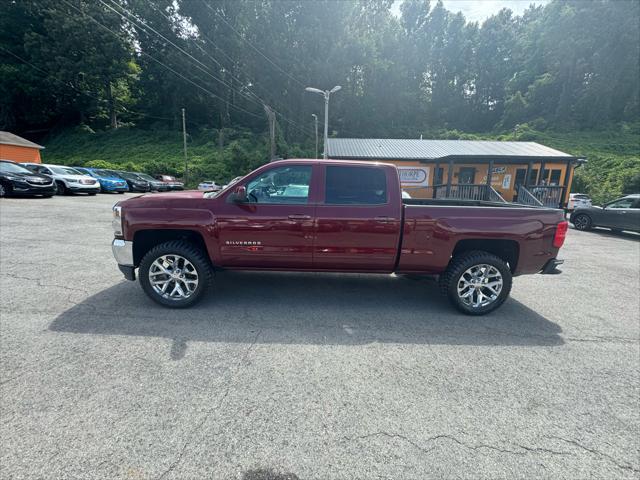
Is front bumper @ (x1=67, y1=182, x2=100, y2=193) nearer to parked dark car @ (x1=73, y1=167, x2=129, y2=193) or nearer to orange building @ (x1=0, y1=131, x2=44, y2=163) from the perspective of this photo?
parked dark car @ (x1=73, y1=167, x2=129, y2=193)

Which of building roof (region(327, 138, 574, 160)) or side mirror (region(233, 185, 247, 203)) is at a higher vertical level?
building roof (region(327, 138, 574, 160))

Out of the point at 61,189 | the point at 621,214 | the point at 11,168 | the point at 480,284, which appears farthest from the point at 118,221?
the point at 61,189

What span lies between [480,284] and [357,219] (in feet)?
5.98

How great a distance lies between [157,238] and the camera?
414 centimetres

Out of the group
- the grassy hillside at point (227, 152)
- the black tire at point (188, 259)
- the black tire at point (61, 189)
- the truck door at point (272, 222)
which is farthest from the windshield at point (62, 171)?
the truck door at point (272, 222)

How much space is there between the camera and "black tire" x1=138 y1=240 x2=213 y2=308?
12.7 ft

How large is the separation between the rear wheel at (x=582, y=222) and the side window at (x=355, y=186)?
13192mm

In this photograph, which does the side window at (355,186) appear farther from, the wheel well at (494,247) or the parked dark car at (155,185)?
the parked dark car at (155,185)

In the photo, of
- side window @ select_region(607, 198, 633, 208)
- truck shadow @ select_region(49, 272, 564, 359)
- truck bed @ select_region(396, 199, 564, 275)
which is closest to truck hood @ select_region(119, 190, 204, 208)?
truck shadow @ select_region(49, 272, 564, 359)

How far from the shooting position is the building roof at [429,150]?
20.1m

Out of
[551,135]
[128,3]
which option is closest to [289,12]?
[128,3]

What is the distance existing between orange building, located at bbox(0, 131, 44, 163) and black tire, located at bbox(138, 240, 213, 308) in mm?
28631

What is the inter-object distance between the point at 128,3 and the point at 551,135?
238ft

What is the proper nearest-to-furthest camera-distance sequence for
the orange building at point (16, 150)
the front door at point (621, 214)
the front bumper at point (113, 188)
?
the front door at point (621, 214) → the front bumper at point (113, 188) → the orange building at point (16, 150)
